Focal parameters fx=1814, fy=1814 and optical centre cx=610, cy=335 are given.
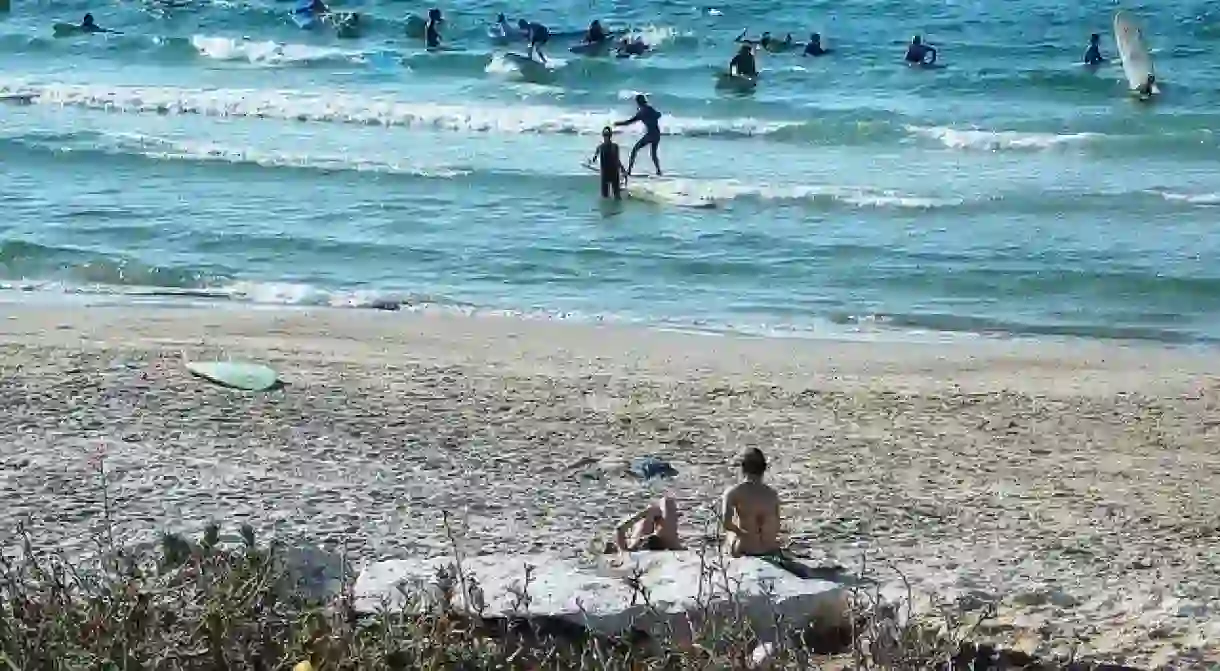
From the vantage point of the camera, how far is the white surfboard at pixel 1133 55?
25547mm

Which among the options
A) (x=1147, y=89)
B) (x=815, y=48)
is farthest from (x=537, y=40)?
(x=1147, y=89)

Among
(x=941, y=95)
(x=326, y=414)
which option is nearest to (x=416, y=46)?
(x=941, y=95)

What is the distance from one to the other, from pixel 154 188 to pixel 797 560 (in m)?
13.5

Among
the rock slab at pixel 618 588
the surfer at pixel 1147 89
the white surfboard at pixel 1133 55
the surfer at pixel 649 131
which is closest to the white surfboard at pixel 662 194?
the surfer at pixel 649 131

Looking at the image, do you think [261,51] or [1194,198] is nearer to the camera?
[1194,198]

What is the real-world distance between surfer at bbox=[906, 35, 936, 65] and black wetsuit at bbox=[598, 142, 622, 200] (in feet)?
35.5

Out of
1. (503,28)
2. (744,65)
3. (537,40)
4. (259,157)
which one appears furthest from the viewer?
(503,28)

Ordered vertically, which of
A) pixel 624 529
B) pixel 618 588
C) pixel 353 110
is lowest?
pixel 624 529

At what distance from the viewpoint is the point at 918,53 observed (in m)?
28.6

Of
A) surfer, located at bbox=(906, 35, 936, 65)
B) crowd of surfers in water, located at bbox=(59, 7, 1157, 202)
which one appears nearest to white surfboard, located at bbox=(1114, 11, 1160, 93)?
crowd of surfers in water, located at bbox=(59, 7, 1157, 202)

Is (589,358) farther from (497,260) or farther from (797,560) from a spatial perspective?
(797,560)

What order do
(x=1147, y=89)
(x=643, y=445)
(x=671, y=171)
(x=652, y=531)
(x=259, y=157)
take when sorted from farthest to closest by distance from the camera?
(x=1147, y=89) < (x=259, y=157) < (x=671, y=171) < (x=643, y=445) < (x=652, y=531)

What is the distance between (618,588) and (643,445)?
3626 millimetres

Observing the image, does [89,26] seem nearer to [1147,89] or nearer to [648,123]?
[648,123]
